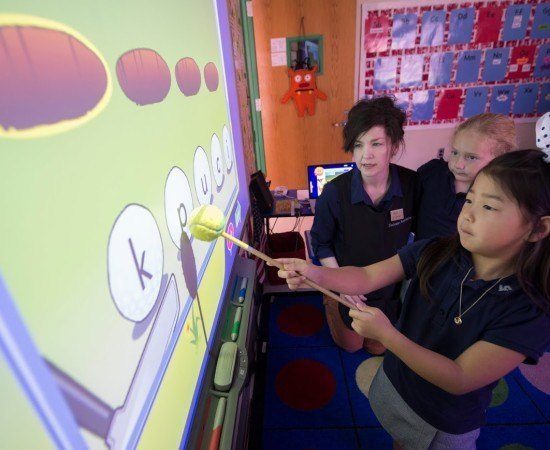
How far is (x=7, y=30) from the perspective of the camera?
0.30 metres

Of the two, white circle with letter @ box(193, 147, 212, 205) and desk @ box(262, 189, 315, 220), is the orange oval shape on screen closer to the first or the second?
white circle with letter @ box(193, 147, 212, 205)

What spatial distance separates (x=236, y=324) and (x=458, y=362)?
71 cm

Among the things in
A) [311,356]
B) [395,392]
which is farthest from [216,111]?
[311,356]

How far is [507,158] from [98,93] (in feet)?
2.70

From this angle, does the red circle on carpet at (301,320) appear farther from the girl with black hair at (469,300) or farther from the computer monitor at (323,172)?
the girl with black hair at (469,300)

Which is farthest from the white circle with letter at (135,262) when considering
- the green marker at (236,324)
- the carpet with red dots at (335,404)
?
the carpet with red dots at (335,404)

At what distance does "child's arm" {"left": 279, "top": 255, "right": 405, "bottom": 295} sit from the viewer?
3.29 ft

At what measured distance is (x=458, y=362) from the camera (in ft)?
2.44

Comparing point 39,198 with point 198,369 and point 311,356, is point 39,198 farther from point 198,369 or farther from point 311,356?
point 311,356

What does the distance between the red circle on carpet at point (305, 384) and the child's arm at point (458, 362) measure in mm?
1163

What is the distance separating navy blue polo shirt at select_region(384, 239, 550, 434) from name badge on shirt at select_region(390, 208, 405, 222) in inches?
17.2

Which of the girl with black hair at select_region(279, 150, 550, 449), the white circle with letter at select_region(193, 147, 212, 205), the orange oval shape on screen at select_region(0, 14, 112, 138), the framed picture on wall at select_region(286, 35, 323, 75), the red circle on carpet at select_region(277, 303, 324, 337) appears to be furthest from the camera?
the framed picture on wall at select_region(286, 35, 323, 75)

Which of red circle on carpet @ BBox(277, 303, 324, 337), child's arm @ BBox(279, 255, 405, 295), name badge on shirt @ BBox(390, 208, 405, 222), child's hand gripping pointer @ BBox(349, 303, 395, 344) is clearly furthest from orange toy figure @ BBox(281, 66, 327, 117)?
child's hand gripping pointer @ BBox(349, 303, 395, 344)

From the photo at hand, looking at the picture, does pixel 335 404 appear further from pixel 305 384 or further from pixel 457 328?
pixel 457 328
